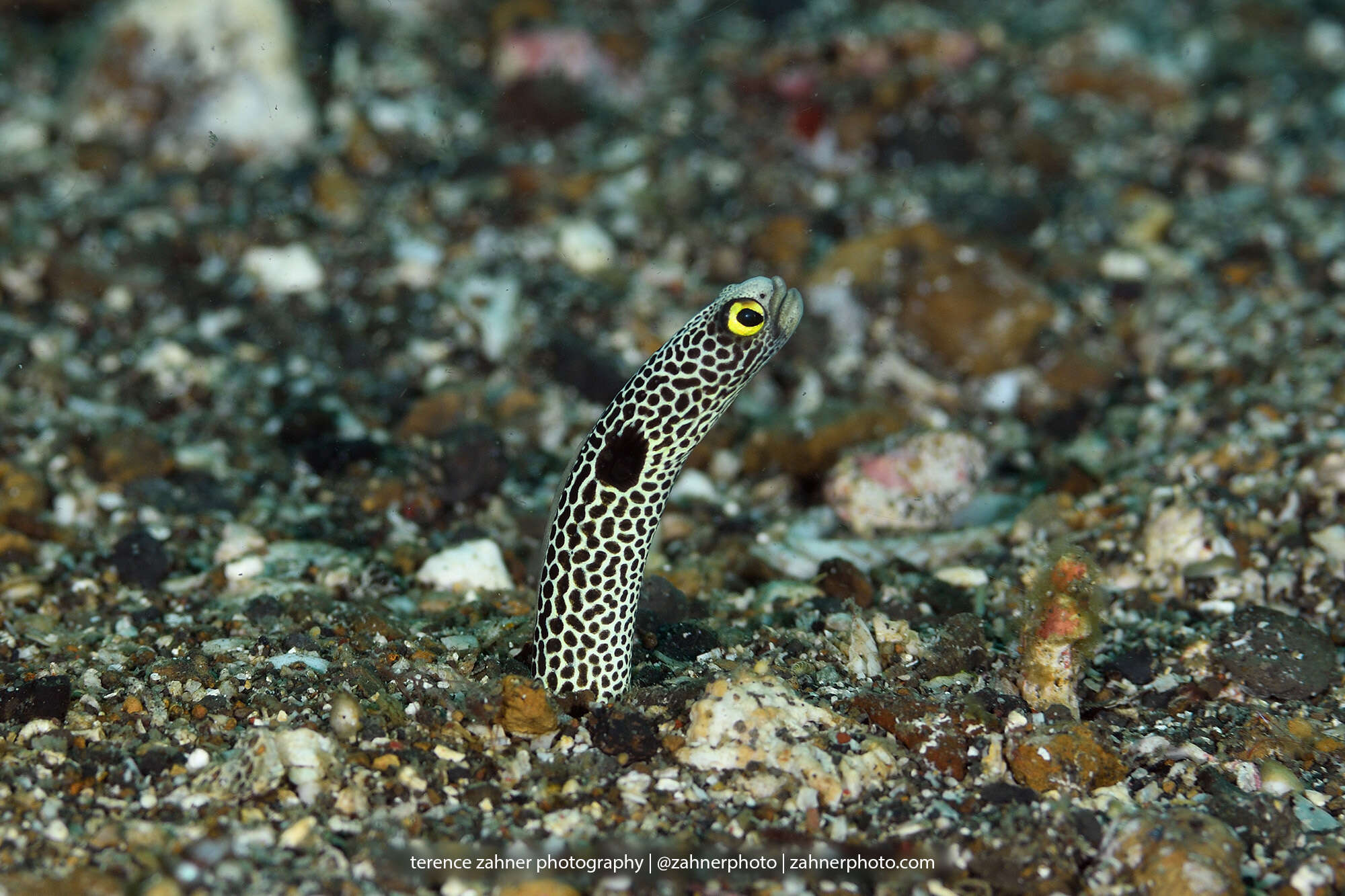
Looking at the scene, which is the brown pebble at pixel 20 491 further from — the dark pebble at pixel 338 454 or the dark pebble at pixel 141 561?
the dark pebble at pixel 338 454

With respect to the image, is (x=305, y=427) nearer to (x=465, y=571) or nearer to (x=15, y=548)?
(x=15, y=548)

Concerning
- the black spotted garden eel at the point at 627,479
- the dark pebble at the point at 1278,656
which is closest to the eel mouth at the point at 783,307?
the black spotted garden eel at the point at 627,479

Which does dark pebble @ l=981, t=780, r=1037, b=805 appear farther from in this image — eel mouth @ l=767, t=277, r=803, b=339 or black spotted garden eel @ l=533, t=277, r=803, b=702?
eel mouth @ l=767, t=277, r=803, b=339

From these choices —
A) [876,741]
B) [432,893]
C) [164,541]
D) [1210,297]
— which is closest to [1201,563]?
[876,741]

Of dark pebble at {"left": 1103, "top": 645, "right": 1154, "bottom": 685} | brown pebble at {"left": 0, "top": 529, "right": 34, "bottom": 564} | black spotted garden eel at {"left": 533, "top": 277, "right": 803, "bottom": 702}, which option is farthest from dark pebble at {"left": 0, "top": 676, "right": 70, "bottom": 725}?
dark pebble at {"left": 1103, "top": 645, "right": 1154, "bottom": 685}

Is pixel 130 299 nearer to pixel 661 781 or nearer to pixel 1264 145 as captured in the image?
pixel 661 781

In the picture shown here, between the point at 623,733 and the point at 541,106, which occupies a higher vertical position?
the point at 541,106

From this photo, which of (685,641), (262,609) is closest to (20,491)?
(262,609)
